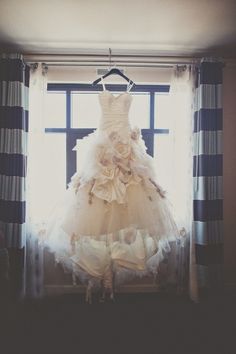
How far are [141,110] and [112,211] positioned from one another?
→ 1243 mm

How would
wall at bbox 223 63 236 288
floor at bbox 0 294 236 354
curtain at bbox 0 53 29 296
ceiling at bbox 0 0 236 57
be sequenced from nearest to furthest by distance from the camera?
1. floor at bbox 0 294 236 354
2. ceiling at bbox 0 0 236 57
3. curtain at bbox 0 53 29 296
4. wall at bbox 223 63 236 288

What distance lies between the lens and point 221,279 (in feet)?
8.21

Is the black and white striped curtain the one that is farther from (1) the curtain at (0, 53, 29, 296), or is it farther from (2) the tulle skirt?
(2) the tulle skirt

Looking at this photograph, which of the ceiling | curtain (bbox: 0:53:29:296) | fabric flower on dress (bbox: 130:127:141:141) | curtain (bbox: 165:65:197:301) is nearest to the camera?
the ceiling

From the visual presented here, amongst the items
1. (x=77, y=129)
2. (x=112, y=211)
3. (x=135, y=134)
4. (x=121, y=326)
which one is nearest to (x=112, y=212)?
(x=112, y=211)

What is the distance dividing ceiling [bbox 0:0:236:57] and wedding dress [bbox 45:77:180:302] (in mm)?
505

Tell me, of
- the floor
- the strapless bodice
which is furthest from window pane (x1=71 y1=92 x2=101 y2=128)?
the floor

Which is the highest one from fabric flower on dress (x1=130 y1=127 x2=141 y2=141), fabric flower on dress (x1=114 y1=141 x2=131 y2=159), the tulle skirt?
fabric flower on dress (x1=130 y1=127 x2=141 y2=141)

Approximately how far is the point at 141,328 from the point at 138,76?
6.96ft

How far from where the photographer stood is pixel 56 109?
2803 millimetres

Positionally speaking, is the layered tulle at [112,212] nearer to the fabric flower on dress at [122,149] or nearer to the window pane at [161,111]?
the fabric flower on dress at [122,149]

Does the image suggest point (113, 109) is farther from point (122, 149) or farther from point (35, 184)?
point (35, 184)

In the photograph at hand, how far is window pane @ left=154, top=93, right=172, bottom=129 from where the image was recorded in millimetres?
2801

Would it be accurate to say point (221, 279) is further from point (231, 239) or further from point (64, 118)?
point (64, 118)
